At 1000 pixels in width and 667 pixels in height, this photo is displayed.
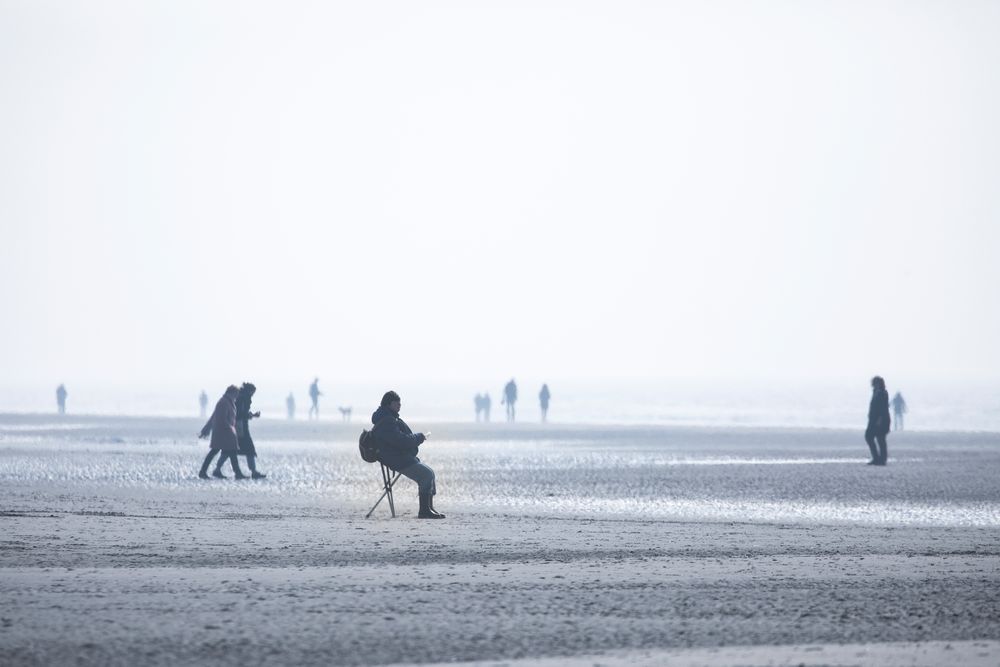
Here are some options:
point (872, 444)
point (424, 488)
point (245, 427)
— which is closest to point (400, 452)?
point (424, 488)

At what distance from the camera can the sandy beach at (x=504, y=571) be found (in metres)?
8.78

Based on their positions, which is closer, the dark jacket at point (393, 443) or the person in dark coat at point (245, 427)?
the dark jacket at point (393, 443)

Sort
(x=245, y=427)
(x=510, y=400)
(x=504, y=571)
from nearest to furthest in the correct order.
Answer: (x=504, y=571) < (x=245, y=427) < (x=510, y=400)

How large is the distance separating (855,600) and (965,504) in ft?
35.3

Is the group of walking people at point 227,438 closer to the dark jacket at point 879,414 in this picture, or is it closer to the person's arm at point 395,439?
the person's arm at point 395,439

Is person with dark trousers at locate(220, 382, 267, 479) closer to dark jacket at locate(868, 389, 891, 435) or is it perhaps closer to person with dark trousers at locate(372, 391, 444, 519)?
person with dark trousers at locate(372, 391, 444, 519)

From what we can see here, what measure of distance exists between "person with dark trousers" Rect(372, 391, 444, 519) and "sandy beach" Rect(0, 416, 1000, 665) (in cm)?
42

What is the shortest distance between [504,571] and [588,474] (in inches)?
601

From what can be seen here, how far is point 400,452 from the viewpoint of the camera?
1702 centimetres

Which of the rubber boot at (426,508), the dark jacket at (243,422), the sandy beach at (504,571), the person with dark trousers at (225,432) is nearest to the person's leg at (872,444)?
the sandy beach at (504,571)

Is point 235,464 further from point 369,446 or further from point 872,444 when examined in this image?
point 872,444

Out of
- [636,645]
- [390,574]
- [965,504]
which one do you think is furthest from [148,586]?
[965,504]

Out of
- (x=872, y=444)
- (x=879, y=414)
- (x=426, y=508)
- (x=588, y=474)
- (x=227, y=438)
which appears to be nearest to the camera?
(x=426, y=508)

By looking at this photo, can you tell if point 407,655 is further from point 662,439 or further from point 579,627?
point 662,439
